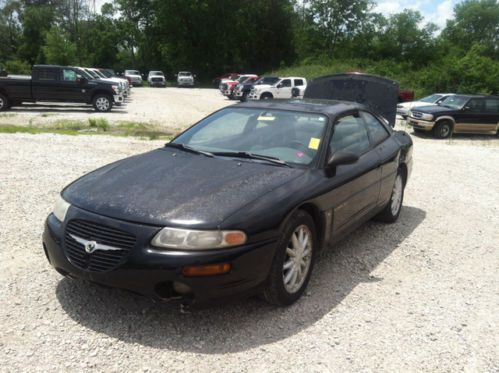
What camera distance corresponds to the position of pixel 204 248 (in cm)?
292

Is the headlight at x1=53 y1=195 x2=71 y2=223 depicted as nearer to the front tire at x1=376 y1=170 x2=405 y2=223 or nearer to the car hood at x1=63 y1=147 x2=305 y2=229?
the car hood at x1=63 y1=147 x2=305 y2=229

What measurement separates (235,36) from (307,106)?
2314 inches

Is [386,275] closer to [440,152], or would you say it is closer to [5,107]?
[440,152]

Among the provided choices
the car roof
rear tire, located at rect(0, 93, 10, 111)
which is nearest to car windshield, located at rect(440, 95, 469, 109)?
the car roof

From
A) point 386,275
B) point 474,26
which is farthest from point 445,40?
point 386,275

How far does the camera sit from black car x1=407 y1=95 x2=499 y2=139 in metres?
15.5

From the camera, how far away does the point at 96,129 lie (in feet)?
43.2

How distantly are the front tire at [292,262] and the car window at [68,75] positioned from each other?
16652 millimetres

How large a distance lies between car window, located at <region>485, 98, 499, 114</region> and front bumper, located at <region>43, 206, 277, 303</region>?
52.9 ft

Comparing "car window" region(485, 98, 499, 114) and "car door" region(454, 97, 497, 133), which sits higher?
"car window" region(485, 98, 499, 114)

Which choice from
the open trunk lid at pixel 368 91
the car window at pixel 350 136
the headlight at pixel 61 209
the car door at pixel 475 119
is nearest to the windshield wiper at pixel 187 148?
the car window at pixel 350 136

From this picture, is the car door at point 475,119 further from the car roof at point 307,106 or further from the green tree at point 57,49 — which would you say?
the green tree at point 57,49

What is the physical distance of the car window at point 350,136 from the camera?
4312mm

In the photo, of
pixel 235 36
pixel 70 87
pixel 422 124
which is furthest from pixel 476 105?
pixel 235 36
